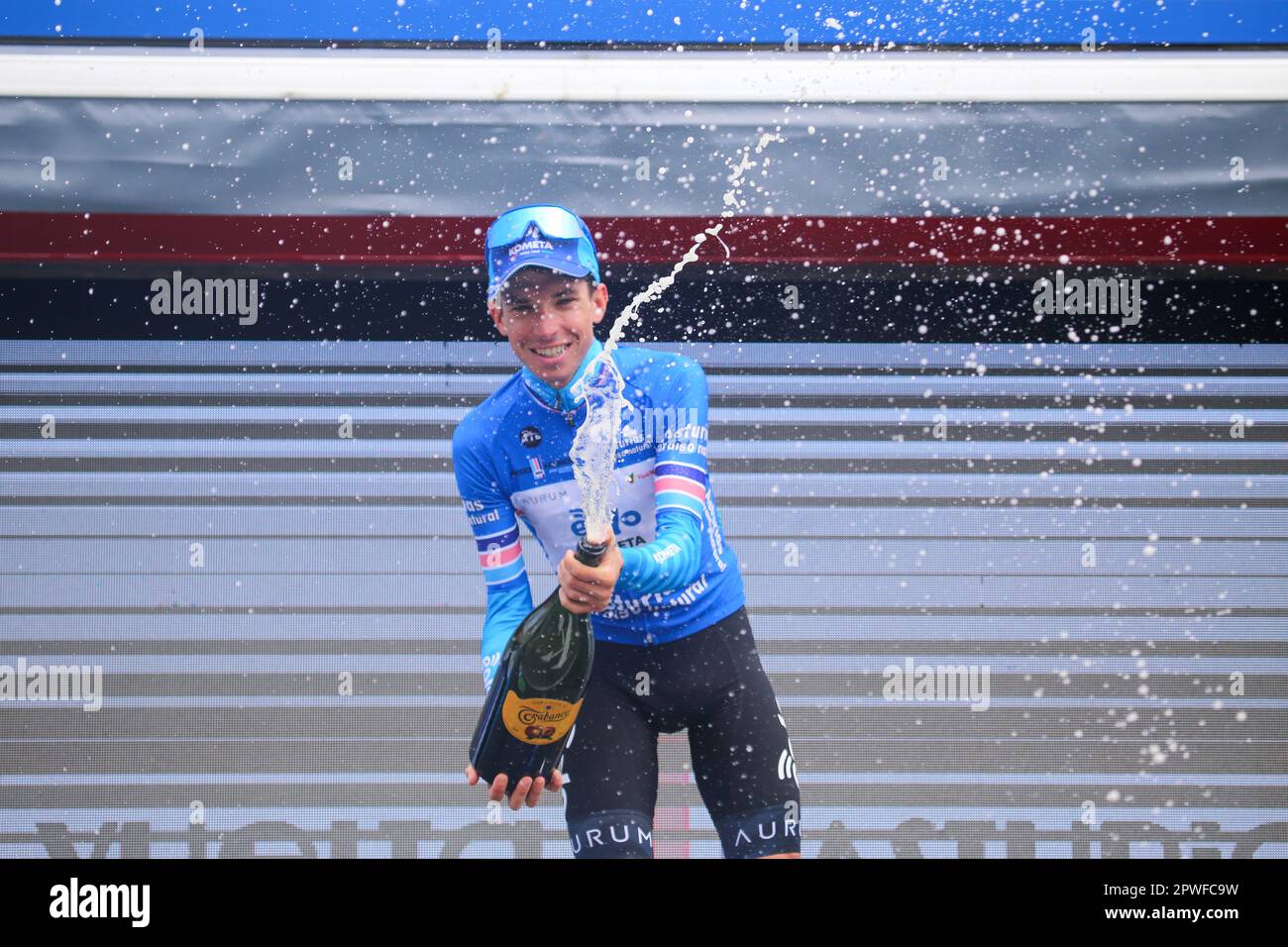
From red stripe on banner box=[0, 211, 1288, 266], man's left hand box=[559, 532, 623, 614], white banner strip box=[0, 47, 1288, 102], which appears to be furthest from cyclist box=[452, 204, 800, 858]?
white banner strip box=[0, 47, 1288, 102]

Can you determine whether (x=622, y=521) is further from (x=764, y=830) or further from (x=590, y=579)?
(x=764, y=830)

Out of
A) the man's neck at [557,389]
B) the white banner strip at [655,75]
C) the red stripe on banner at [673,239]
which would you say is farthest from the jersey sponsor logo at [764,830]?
the white banner strip at [655,75]

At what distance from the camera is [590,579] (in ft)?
7.06

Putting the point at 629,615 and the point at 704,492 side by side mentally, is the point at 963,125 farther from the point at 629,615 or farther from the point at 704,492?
the point at 629,615

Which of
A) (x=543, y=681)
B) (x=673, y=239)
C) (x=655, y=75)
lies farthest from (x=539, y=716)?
(x=655, y=75)

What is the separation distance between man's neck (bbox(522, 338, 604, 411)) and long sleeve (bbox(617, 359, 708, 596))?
151 millimetres

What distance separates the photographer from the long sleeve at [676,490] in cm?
229

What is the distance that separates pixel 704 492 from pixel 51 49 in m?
1.87

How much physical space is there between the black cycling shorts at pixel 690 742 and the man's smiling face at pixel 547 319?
1.84 feet

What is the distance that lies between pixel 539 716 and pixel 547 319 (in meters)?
0.76

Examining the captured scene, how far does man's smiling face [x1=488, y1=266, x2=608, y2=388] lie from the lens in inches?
99.7

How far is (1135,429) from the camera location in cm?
322

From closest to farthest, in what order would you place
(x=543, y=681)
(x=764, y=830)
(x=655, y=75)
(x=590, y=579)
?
1. (x=590, y=579)
2. (x=543, y=681)
3. (x=764, y=830)
4. (x=655, y=75)

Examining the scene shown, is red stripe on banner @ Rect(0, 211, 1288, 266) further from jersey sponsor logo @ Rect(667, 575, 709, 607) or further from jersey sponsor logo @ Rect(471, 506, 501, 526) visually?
jersey sponsor logo @ Rect(667, 575, 709, 607)
